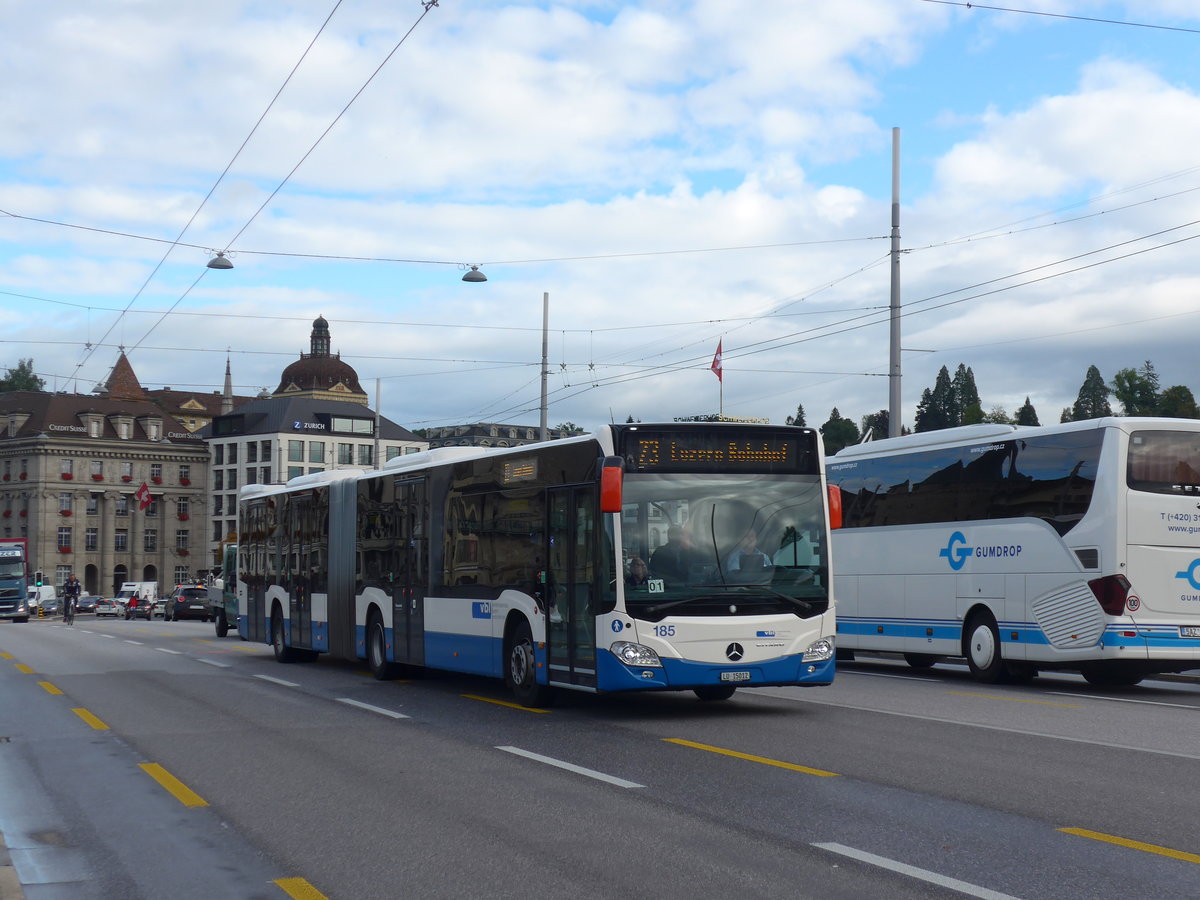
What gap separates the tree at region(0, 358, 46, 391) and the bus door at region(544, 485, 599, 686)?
141 metres

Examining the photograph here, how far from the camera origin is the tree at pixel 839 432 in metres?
130

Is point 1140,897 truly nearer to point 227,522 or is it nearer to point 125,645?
point 125,645

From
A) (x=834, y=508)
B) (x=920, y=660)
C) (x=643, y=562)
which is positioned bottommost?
(x=920, y=660)

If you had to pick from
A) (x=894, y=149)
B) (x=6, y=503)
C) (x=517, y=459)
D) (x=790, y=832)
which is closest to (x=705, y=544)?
(x=517, y=459)

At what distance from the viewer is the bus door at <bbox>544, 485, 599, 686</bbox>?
14.5m

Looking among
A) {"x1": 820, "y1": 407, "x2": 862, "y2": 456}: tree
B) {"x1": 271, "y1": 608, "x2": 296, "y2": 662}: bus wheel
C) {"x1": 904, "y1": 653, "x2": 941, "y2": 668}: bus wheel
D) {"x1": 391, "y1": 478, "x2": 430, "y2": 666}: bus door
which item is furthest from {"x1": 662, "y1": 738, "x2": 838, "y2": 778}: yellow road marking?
{"x1": 820, "y1": 407, "x2": 862, "y2": 456}: tree

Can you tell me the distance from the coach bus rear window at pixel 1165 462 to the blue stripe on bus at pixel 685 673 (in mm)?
5427

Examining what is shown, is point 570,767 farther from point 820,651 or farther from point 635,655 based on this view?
point 820,651

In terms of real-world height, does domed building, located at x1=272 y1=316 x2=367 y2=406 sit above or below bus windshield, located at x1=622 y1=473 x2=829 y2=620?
above

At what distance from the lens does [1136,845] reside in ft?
25.3

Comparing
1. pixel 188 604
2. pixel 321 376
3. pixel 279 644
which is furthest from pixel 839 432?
pixel 279 644

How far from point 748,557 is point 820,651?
47.3 inches

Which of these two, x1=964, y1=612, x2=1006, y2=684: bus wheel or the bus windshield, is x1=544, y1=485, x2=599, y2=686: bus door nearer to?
the bus windshield

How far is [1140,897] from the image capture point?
651 centimetres
